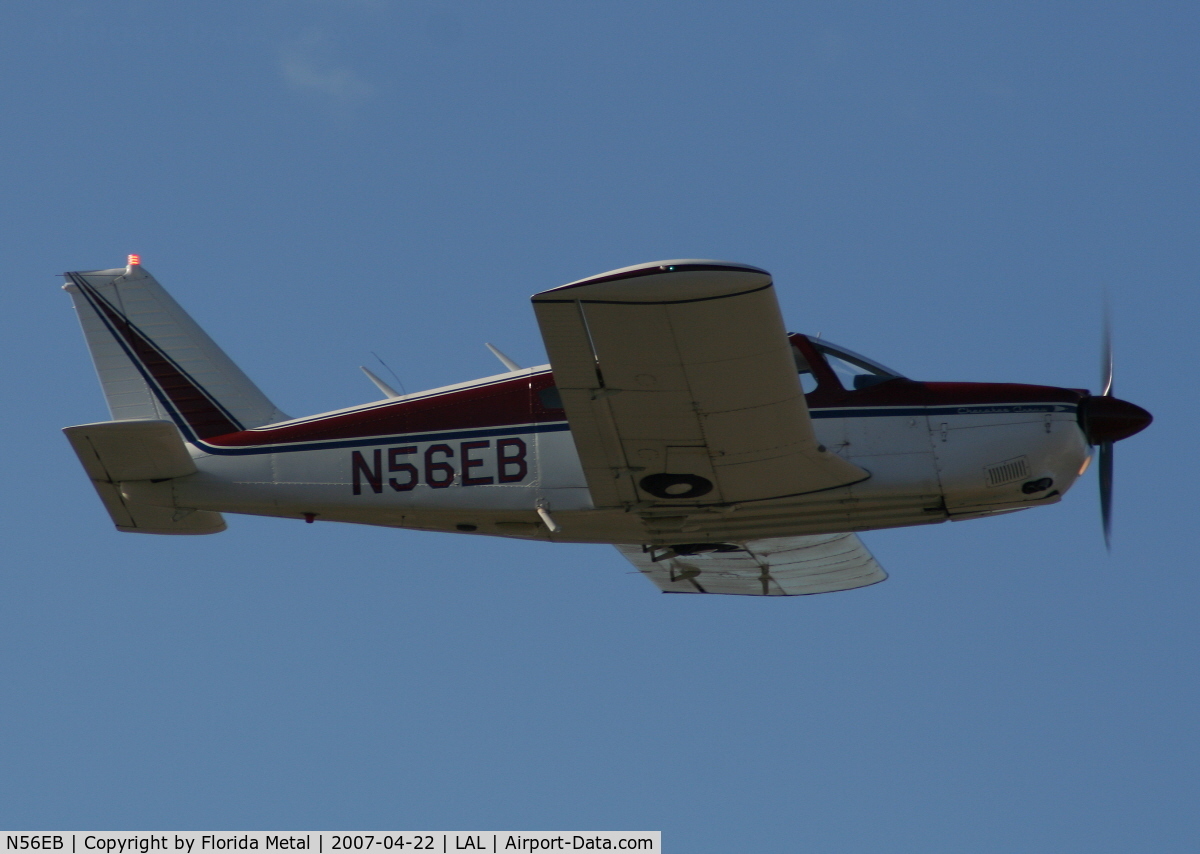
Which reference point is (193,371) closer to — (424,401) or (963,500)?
(424,401)

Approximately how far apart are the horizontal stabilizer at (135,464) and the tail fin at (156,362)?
816mm

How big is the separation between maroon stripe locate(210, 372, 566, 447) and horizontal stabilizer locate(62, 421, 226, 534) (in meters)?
0.75

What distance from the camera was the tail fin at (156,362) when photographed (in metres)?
14.1

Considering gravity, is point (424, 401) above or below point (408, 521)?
above

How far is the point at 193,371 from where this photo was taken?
14352 millimetres

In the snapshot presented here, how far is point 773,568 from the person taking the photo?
15180 millimetres

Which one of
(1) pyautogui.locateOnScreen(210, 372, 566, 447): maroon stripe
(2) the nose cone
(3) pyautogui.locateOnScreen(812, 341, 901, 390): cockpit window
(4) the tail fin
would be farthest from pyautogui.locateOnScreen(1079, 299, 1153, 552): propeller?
(4) the tail fin

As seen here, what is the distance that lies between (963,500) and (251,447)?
22.0 feet

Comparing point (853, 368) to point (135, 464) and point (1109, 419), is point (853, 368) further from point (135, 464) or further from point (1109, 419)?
point (135, 464)

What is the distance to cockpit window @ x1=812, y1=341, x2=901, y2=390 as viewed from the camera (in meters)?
12.2

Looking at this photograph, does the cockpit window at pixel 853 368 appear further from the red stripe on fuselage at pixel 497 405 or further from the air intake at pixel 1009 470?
the air intake at pixel 1009 470

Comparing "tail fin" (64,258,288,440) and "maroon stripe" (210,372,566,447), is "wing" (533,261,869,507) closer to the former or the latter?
"maroon stripe" (210,372,566,447)

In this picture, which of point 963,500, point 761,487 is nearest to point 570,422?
point 761,487

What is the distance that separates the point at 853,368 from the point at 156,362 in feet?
23.7
